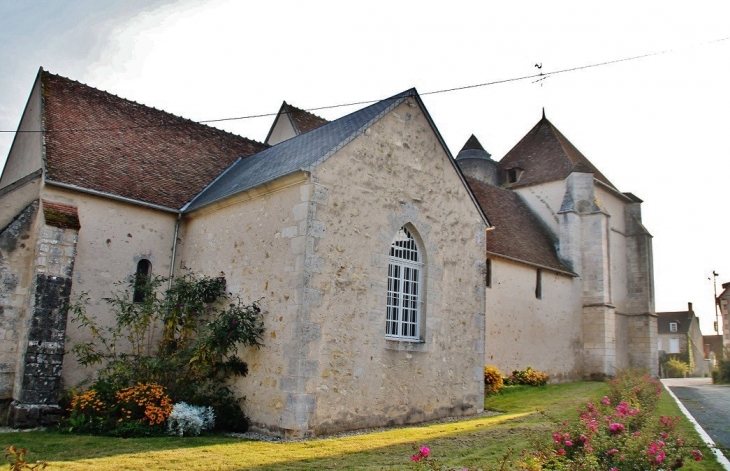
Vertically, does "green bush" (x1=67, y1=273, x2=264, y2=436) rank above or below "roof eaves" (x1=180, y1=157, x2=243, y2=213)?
below

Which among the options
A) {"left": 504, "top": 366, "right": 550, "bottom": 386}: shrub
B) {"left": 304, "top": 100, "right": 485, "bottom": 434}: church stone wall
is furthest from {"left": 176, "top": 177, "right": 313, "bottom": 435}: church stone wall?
{"left": 504, "top": 366, "right": 550, "bottom": 386}: shrub

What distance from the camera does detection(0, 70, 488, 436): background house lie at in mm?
10328

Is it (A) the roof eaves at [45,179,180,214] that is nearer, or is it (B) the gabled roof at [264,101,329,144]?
(A) the roof eaves at [45,179,180,214]

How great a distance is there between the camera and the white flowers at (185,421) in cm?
959

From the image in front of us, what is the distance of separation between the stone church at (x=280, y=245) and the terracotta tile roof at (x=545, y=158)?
12.1 meters

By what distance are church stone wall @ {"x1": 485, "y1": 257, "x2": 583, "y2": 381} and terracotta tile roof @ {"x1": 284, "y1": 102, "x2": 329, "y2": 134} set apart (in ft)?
24.0

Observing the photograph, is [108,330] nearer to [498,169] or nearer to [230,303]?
[230,303]

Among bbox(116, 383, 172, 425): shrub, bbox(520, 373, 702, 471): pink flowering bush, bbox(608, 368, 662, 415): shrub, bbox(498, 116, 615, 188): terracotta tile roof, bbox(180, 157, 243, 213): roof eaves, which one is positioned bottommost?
bbox(116, 383, 172, 425): shrub

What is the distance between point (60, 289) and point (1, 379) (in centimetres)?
190

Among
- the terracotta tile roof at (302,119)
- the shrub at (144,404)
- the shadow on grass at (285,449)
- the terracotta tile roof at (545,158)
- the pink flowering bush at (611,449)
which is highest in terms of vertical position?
the terracotta tile roof at (545,158)

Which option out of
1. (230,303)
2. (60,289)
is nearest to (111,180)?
(60,289)

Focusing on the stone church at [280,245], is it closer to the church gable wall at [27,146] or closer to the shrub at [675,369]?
the church gable wall at [27,146]

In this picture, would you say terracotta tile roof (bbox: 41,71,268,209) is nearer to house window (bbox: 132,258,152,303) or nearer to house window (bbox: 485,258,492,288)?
house window (bbox: 132,258,152,303)

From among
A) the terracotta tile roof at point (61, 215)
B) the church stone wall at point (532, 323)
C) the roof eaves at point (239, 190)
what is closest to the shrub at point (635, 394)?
the church stone wall at point (532, 323)
